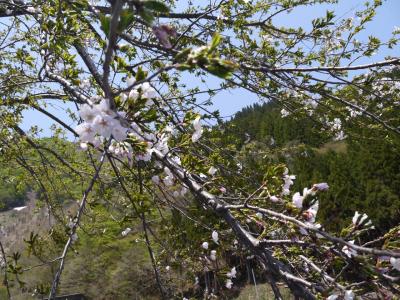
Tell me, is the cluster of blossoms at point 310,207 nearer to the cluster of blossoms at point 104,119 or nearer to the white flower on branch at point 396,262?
the white flower on branch at point 396,262

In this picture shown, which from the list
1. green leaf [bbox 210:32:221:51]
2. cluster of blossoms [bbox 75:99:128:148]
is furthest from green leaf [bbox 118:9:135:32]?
cluster of blossoms [bbox 75:99:128:148]

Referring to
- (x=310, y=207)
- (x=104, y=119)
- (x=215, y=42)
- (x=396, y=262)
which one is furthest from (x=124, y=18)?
(x=396, y=262)

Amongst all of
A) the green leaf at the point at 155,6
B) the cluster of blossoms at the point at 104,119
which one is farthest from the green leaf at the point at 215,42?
the cluster of blossoms at the point at 104,119

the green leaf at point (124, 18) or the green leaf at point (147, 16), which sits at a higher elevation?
the green leaf at point (124, 18)

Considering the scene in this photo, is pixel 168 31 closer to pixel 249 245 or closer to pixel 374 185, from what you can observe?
pixel 249 245

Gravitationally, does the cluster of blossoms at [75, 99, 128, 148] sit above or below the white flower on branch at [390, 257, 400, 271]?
above

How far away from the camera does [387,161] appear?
51.3 feet

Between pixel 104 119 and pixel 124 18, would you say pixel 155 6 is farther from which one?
pixel 104 119

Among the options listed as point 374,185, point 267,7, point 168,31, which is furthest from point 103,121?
point 374,185

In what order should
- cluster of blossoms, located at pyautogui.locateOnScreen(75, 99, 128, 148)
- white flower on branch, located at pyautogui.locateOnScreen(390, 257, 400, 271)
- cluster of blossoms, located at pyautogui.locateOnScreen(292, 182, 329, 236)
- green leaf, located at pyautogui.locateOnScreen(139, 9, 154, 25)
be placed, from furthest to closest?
cluster of blossoms, located at pyautogui.locateOnScreen(292, 182, 329, 236) < white flower on branch, located at pyautogui.locateOnScreen(390, 257, 400, 271) < cluster of blossoms, located at pyautogui.locateOnScreen(75, 99, 128, 148) < green leaf, located at pyautogui.locateOnScreen(139, 9, 154, 25)

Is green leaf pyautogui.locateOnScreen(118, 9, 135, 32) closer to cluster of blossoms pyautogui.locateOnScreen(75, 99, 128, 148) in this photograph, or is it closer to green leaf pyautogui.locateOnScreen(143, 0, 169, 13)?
green leaf pyautogui.locateOnScreen(143, 0, 169, 13)

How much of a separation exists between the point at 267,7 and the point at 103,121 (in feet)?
9.82

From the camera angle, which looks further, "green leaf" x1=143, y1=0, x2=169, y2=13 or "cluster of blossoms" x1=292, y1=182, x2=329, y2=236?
"cluster of blossoms" x1=292, y1=182, x2=329, y2=236

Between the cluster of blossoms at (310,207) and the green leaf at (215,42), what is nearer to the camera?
the green leaf at (215,42)
